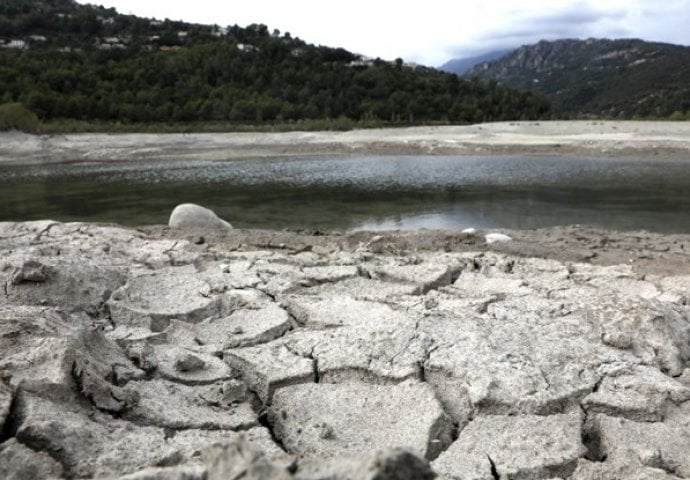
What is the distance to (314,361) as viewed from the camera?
3.48 m

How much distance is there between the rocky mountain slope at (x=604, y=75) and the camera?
60.7 m

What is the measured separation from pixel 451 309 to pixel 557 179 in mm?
13242

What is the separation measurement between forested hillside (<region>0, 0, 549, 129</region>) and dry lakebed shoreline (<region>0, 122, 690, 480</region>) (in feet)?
121

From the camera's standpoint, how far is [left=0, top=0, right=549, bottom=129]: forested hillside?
4094 cm

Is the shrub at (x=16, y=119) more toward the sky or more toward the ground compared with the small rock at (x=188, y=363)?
more toward the sky

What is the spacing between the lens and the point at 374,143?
28844 millimetres

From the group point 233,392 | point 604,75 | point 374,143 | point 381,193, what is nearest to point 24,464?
point 233,392

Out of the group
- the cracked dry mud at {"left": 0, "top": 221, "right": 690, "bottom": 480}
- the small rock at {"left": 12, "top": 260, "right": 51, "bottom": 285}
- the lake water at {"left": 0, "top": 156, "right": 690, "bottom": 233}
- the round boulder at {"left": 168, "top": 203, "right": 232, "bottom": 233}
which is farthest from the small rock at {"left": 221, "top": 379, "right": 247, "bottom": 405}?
the lake water at {"left": 0, "top": 156, "right": 690, "bottom": 233}

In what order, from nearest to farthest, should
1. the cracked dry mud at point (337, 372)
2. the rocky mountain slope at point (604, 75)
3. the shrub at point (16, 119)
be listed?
the cracked dry mud at point (337, 372), the shrub at point (16, 119), the rocky mountain slope at point (604, 75)

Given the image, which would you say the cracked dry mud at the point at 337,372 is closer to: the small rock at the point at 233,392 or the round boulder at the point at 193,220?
the small rock at the point at 233,392

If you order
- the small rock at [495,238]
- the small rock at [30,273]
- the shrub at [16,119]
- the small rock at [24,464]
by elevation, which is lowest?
the small rock at [495,238]

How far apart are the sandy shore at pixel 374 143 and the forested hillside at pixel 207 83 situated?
9292 millimetres

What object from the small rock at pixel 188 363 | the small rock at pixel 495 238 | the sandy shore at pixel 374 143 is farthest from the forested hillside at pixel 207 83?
the small rock at pixel 188 363

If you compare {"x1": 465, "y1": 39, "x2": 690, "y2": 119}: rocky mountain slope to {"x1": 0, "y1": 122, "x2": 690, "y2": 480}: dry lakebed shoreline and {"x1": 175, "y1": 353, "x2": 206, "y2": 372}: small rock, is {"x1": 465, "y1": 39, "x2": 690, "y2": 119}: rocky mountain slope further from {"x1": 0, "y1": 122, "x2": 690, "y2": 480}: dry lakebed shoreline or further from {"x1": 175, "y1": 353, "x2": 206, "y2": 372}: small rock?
{"x1": 175, "y1": 353, "x2": 206, "y2": 372}: small rock
